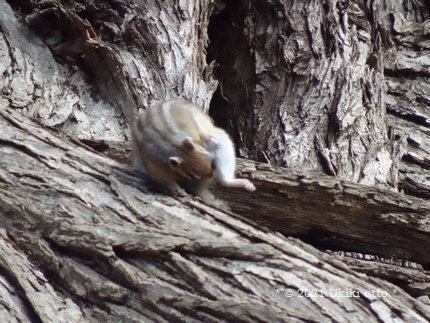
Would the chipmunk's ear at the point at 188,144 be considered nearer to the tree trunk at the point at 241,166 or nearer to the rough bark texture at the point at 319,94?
the tree trunk at the point at 241,166

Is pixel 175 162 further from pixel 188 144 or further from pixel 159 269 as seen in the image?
pixel 159 269

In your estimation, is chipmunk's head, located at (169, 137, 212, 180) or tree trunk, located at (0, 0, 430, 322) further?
chipmunk's head, located at (169, 137, 212, 180)

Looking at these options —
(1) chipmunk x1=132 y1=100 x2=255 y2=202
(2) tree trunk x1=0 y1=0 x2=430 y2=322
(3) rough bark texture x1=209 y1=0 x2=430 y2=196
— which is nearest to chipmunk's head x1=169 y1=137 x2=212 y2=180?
(1) chipmunk x1=132 y1=100 x2=255 y2=202

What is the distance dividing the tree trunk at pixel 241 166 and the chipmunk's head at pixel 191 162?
0.78ft

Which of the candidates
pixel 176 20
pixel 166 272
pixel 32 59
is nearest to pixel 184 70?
pixel 176 20

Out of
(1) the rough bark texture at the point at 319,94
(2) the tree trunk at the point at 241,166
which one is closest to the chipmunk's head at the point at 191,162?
(2) the tree trunk at the point at 241,166

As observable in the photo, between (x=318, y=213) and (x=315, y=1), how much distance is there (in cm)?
227

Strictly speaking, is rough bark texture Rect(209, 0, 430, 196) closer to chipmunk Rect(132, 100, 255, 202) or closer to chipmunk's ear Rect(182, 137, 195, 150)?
chipmunk Rect(132, 100, 255, 202)

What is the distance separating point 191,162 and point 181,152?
74 millimetres

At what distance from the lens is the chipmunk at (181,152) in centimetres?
415

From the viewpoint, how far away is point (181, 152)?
13.7ft

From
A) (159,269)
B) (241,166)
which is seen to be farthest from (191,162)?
(159,269)

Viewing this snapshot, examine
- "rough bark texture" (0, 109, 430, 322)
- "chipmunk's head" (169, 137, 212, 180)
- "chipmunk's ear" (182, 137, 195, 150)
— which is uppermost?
"chipmunk's ear" (182, 137, 195, 150)

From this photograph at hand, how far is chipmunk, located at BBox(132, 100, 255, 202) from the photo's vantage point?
4.15m
